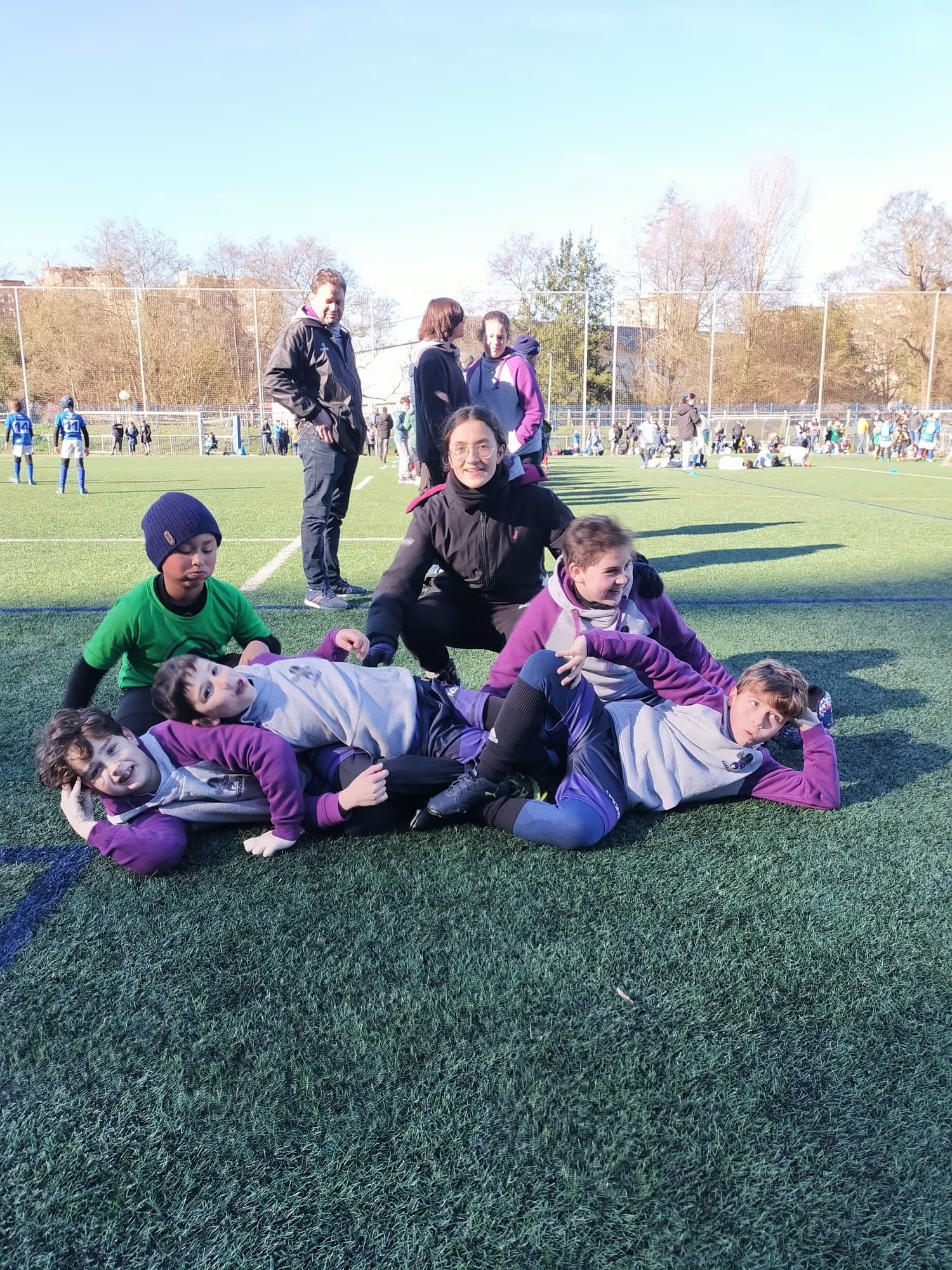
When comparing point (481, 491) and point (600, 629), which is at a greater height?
point (481, 491)

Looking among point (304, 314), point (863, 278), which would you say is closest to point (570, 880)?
point (304, 314)

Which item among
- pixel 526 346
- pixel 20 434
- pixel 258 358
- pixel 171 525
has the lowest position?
pixel 171 525

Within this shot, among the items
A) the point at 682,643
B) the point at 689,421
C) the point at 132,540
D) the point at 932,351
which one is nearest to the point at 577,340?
the point at 932,351

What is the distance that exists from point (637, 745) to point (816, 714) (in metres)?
0.63

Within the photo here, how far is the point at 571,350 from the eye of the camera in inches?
1660

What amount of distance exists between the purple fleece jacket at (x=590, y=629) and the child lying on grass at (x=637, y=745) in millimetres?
202

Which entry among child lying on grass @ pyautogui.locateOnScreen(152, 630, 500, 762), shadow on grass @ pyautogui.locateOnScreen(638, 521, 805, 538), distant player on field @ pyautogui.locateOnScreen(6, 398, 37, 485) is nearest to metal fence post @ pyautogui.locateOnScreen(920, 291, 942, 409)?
shadow on grass @ pyautogui.locateOnScreen(638, 521, 805, 538)

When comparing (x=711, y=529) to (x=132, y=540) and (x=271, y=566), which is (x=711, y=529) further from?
(x=132, y=540)

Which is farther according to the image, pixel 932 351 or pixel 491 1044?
pixel 932 351

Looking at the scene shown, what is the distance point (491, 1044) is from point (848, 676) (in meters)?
3.26

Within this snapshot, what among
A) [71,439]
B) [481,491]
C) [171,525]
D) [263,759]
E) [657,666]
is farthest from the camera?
[71,439]

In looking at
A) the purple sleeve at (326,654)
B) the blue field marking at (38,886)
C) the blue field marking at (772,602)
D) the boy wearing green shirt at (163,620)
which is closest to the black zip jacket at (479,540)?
the purple sleeve at (326,654)

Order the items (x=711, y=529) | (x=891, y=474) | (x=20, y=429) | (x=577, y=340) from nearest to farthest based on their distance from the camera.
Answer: (x=711, y=529)
(x=20, y=429)
(x=891, y=474)
(x=577, y=340)

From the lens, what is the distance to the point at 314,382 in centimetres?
623
